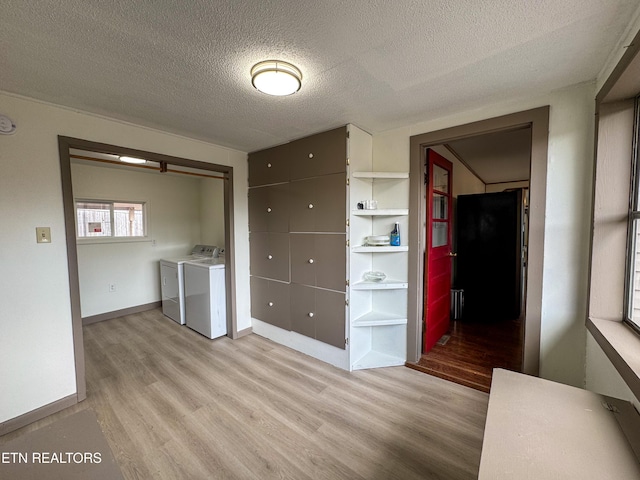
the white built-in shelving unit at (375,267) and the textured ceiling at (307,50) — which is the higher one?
the textured ceiling at (307,50)

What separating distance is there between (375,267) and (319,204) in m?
0.90

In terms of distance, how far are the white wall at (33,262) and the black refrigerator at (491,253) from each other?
4366 mm

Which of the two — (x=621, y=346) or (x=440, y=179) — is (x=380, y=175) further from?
(x=621, y=346)

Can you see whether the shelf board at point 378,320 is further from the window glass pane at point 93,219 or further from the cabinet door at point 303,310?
the window glass pane at point 93,219

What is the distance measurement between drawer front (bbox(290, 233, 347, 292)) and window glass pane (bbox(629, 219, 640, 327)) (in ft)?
6.02

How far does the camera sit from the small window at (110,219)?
374cm

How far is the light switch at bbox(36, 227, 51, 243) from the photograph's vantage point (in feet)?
6.25

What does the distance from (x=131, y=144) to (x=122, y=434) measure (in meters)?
2.32

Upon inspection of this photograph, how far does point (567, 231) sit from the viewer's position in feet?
5.96

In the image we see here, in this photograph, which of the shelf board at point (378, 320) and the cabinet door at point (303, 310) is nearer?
the shelf board at point (378, 320)

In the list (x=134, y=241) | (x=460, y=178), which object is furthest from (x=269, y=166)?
(x=460, y=178)

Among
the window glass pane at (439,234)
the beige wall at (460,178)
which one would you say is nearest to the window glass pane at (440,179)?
the beige wall at (460,178)

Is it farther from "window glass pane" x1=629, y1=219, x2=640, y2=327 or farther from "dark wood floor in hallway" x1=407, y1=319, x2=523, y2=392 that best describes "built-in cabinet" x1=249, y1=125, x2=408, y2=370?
"window glass pane" x1=629, y1=219, x2=640, y2=327

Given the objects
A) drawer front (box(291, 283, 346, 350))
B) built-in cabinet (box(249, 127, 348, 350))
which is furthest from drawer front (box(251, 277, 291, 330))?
drawer front (box(291, 283, 346, 350))
